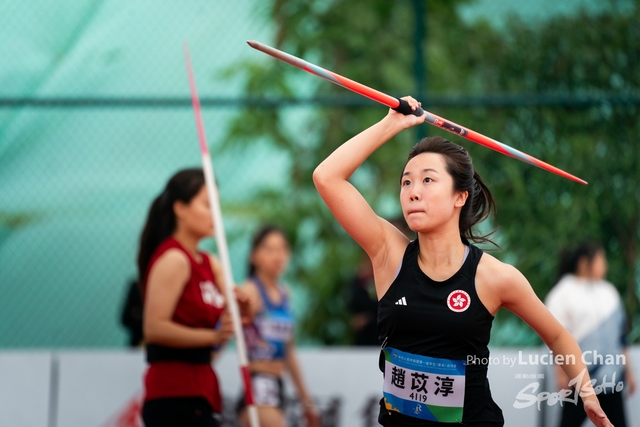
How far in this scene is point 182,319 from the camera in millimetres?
3955

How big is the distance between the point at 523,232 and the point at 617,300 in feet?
2.77

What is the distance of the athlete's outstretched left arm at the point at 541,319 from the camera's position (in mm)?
2832

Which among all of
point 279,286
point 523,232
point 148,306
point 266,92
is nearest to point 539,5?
point 523,232

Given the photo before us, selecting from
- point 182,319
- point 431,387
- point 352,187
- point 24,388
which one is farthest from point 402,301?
point 24,388

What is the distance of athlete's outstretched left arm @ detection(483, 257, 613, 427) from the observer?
2.83m

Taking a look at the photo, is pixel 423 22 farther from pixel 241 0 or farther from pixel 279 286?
pixel 279 286

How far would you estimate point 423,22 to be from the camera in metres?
6.41

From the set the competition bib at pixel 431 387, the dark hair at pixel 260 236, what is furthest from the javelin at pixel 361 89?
the dark hair at pixel 260 236

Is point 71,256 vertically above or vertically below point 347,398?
above

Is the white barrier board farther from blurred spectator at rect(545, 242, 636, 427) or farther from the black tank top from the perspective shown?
the black tank top

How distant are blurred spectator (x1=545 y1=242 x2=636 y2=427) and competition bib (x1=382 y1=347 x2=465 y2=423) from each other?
3.12 m

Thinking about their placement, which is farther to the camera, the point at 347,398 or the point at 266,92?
the point at 266,92

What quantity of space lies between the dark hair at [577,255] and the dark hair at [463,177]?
3080 millimetres

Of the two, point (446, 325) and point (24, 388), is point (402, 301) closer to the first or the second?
point (446, 325)
